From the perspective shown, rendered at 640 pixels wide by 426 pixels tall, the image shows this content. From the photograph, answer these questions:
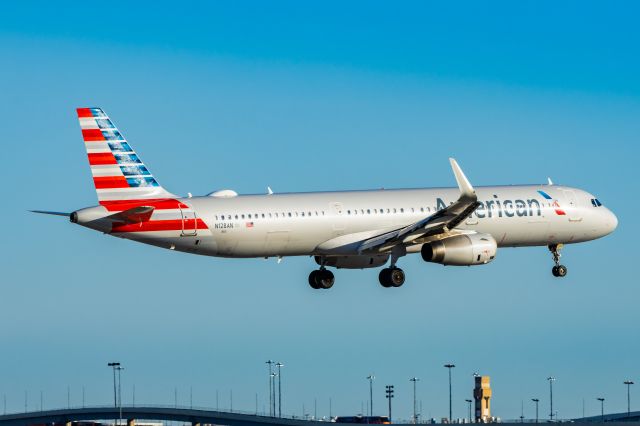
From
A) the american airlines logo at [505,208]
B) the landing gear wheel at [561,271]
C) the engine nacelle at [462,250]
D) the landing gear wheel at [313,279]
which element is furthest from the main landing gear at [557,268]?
the landing gear wheel at [313,279]

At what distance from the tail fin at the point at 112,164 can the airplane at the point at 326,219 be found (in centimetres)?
6

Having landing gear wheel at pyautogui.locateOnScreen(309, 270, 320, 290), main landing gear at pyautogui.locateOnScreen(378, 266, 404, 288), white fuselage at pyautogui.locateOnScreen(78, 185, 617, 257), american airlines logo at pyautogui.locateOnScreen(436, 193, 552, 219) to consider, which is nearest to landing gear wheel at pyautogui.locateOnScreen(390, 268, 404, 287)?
main landing gear at pyautogui.locateOnScreen(378, 266, 404, 288)

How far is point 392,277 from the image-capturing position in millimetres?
98375

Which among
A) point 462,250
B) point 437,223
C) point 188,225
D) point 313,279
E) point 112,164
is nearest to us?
point 188,225

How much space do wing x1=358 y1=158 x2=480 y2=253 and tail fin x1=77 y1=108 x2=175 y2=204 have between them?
12919 mm

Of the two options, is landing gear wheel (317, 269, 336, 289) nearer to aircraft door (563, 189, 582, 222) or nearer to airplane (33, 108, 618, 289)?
airplane (33, 108, 618, 289)

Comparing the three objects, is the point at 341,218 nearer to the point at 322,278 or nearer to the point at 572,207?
the point at 322,278

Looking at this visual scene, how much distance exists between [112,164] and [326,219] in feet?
43.6

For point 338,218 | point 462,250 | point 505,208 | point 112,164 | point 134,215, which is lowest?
point 462,250

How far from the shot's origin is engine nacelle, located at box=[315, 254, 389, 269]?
10100cm

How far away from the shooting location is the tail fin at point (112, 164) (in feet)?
305

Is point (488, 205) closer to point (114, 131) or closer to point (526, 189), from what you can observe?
point (526, 189)

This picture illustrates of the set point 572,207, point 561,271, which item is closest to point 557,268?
point 561,271

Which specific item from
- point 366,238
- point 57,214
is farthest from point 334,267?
point 57,214
